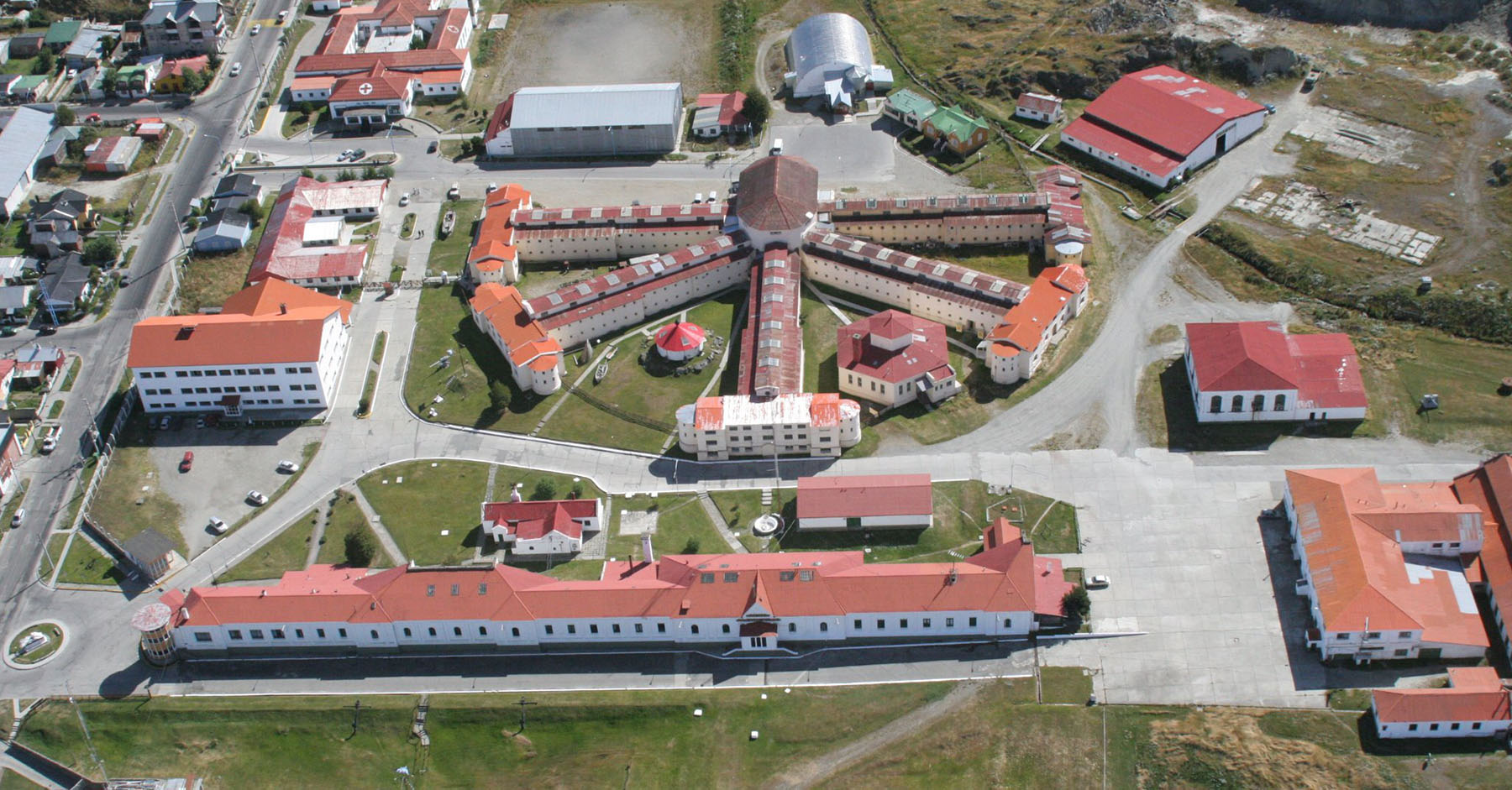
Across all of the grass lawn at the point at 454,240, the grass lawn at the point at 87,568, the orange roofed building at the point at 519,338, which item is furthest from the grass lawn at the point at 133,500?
the grass lawn at the point at 454,240

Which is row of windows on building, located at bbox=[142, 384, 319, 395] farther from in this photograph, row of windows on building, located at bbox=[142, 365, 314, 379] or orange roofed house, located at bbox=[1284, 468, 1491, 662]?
orange roofed house, located at bbox=[1284, 468, 1491, 662]

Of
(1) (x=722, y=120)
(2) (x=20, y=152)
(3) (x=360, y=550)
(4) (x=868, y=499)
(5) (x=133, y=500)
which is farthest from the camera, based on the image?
(1) (x=722, y=120)

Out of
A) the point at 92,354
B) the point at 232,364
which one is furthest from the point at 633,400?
the point at 92,354

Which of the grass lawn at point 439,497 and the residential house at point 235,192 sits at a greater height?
the residential house at point 235,192

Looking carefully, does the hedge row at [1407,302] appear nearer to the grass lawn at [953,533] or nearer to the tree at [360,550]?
the grass lawn at [953,533]

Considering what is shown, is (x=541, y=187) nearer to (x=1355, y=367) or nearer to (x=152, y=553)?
(x=152, y=553)

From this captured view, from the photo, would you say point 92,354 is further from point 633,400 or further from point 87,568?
point 633,400

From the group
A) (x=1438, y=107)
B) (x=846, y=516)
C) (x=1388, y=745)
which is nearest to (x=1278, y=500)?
(x=1388, y=745)
